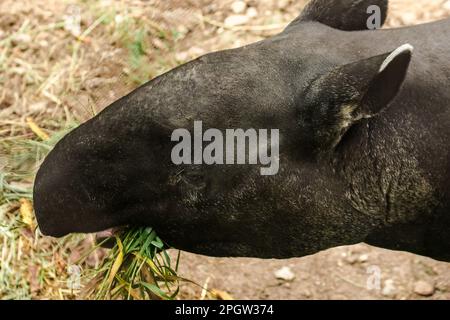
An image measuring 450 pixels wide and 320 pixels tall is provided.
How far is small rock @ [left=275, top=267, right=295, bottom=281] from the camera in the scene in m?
4.68

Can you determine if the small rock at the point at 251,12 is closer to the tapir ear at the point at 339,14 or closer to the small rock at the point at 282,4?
the small rock at the point at 282,4

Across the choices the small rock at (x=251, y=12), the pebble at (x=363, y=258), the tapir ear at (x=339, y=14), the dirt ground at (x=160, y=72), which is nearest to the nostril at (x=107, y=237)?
the tapir ear at (x=339, y=14)

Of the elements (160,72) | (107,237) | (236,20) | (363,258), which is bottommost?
(363,258)

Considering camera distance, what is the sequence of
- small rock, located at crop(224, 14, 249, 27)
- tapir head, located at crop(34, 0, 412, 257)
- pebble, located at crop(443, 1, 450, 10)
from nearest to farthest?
1. tapir head, located at crop(34, 0, 412, 257)
2. pebble, located at crop(443, 1, 450, 10)
3. small rock, located at crop(224, 14, 249, 27)

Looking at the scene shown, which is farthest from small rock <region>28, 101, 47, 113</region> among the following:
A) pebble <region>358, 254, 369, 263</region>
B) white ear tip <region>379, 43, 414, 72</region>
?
white ear tip <region>379, 43, 414, 72</region>

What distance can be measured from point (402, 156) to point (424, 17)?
3.04m

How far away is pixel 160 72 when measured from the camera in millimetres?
5363

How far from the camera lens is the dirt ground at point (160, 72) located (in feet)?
15.3

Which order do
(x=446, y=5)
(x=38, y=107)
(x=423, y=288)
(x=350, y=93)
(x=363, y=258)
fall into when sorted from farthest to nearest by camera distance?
(x=446, y=5), (x=38, y=107), (x=363, y=258), (x=423, y=288), (x=350, y=93)

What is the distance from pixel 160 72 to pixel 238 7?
0.83m

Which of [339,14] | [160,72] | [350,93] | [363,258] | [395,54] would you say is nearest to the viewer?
[395,54]

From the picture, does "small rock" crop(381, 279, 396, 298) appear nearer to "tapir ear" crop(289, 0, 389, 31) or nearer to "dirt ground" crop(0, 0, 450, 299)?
"dirt ground" crop(0, 0, 450, 299)

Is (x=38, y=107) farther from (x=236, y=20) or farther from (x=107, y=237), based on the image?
(x=107, y=237)

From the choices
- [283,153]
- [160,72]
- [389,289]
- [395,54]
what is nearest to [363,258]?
[389,289]
